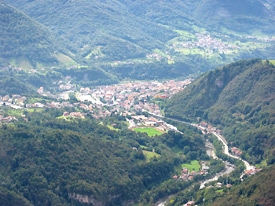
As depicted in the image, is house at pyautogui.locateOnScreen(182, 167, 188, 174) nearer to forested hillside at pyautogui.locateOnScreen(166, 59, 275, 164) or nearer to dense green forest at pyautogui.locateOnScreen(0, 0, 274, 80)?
forested hillside at pyautogui.locateOnScreen(166, 59, 275, 164)

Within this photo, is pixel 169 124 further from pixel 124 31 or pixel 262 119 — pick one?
pixel 124 31

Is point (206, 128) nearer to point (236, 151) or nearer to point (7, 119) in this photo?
point (236, 151)

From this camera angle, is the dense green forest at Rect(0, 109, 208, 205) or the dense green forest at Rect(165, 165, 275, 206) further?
the dense green forest at Rect(0, 109, 208, 205)

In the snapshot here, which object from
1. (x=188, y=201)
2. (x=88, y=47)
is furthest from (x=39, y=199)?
(x=88, y=47)

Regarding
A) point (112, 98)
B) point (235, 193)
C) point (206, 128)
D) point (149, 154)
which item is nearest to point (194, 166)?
point (149, 154)

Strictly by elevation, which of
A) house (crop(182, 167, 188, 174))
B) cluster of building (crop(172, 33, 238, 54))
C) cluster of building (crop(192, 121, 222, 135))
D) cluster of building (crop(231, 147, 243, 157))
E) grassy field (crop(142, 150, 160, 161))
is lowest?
cluster of building (crop(172, 33, 238, 54))

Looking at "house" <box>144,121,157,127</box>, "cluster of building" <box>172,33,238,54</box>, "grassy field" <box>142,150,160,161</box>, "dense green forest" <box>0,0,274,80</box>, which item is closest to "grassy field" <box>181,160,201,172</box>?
"grassy field" <box>142,150,160,161</box>

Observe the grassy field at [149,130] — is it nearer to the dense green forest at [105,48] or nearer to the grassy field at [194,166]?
the grassy field at [194,166]
